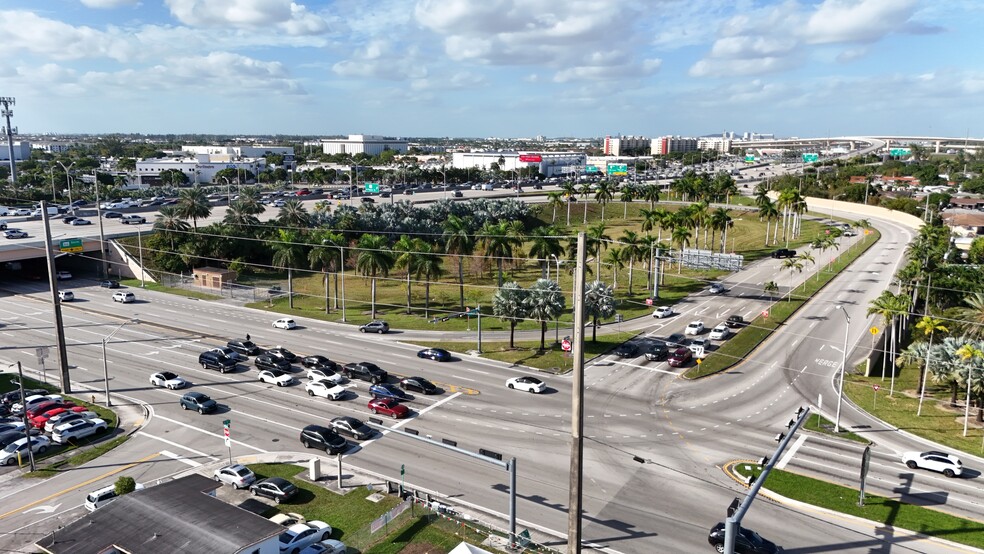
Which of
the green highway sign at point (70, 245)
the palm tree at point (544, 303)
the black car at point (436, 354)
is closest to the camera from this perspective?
the palm tree at point (544, 303)

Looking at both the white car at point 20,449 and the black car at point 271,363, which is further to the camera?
the black car at point 271,363

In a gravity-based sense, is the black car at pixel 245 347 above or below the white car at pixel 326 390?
above

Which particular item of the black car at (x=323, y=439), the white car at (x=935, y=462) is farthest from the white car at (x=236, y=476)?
the white car at (x=935, y=462)

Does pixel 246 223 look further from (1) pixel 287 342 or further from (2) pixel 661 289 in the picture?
(2) pixel 661 289

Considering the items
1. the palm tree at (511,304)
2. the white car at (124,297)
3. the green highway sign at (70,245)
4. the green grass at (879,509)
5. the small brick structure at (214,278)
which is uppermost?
the green highway sign at (70,245)

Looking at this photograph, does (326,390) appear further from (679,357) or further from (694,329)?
(694,329)

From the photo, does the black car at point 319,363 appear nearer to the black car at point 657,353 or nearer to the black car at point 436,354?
the black car at point 436,354

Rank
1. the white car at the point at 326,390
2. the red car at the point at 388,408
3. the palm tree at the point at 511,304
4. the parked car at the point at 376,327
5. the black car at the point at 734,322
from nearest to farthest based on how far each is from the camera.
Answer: the red car at the point at 388,408 → the white car at the point at 326,390 → the palm tree at the point at 511,304 → the parked car at the point at 376,327 → the black car at the point at 734,322
